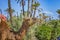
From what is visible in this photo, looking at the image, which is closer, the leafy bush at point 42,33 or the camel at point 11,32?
the camel at point 11,32

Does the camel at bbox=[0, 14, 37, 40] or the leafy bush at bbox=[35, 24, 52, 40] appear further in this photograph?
the leafy bush at bbox=[35, 24, 52, 40]

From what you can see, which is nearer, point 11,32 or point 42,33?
point 11,32

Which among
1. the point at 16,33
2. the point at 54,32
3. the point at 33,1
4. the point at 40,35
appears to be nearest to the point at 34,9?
the point at 33,1

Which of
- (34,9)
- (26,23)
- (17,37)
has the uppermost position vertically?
(26,23)

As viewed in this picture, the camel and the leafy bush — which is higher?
the camel

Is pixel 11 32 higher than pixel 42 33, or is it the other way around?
pixel 11 32

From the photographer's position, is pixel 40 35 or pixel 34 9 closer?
pixel 40 35

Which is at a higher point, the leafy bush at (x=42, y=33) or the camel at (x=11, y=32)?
the camel at (x=11, y=32)

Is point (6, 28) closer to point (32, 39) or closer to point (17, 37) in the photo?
point (17, 37)

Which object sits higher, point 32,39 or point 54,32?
point 32,39

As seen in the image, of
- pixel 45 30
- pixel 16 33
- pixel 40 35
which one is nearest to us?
pixel 16 33

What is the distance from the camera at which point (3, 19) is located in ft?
14.9

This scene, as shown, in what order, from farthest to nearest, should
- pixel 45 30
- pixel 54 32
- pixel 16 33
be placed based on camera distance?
pixel 54 32 < pixel 45 30 < pixel 16 33

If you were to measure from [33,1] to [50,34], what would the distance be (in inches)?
649
